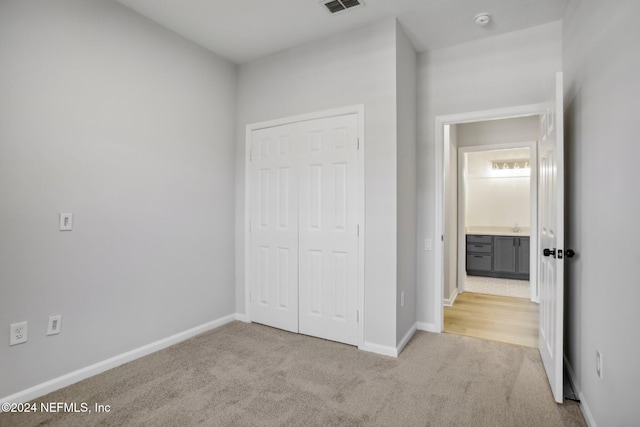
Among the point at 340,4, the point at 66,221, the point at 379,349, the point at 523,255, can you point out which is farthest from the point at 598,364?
the point at 523,255

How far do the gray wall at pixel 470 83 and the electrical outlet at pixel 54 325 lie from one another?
2944mm

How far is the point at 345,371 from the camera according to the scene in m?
2.54

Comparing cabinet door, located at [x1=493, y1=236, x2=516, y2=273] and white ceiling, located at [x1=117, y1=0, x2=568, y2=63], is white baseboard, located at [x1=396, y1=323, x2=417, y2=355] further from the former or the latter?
cabinet door, located at [x1=493, y1=236, x2=516, y2=273]

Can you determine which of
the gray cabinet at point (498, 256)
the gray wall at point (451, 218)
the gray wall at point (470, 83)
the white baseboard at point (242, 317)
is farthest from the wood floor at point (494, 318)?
the white baseboard at point (242, 317)

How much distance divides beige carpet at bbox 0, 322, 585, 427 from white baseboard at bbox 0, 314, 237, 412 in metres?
0.05

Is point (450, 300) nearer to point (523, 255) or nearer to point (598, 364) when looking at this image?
point (523, 255)

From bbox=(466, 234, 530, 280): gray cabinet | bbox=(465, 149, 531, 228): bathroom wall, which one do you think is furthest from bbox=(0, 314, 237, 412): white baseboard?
bbox=(465, 149, 531, 228): bathroom wall

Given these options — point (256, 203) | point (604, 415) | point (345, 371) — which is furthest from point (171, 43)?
point (604, 415)

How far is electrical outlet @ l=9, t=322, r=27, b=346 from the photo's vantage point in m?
2.09

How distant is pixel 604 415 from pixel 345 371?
148 centimetres

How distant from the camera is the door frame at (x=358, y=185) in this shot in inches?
116

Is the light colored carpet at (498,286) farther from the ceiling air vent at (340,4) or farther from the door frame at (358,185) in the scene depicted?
the ceiling air vent at (340,4)

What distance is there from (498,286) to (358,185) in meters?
3.78

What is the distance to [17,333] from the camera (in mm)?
2115
